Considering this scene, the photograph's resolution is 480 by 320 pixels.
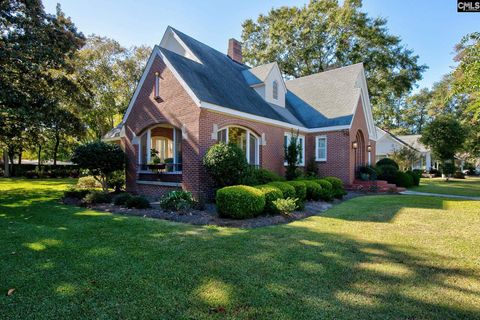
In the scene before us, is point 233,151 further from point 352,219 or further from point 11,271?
point 11,271

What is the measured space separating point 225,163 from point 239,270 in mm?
5617

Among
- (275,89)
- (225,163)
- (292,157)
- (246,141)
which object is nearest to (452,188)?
(292,157)

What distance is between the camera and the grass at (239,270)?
3.04 metres

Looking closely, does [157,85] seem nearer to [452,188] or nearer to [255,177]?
[255,177]

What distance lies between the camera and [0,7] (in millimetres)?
12023

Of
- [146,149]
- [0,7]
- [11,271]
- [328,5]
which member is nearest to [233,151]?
[146,149]

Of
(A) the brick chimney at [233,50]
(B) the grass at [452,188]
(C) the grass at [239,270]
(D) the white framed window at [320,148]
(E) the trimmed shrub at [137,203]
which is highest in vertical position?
(A) the brick chimney at [233,50]

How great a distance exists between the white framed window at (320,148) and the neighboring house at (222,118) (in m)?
0.06

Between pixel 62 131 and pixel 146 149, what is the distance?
5.55m

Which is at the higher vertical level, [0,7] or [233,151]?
[0,7]

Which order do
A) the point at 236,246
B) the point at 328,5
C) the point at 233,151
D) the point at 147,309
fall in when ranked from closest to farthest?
1. the point at 147,309
2. the point at 236,246
3. the point at 233,151
4. the point at 328,5

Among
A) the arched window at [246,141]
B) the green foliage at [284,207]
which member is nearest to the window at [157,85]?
the arched window at [246,141]

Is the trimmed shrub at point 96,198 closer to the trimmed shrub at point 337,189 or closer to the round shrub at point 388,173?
the trimmed shrub at point 337,189

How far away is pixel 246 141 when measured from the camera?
12867 millimetres
